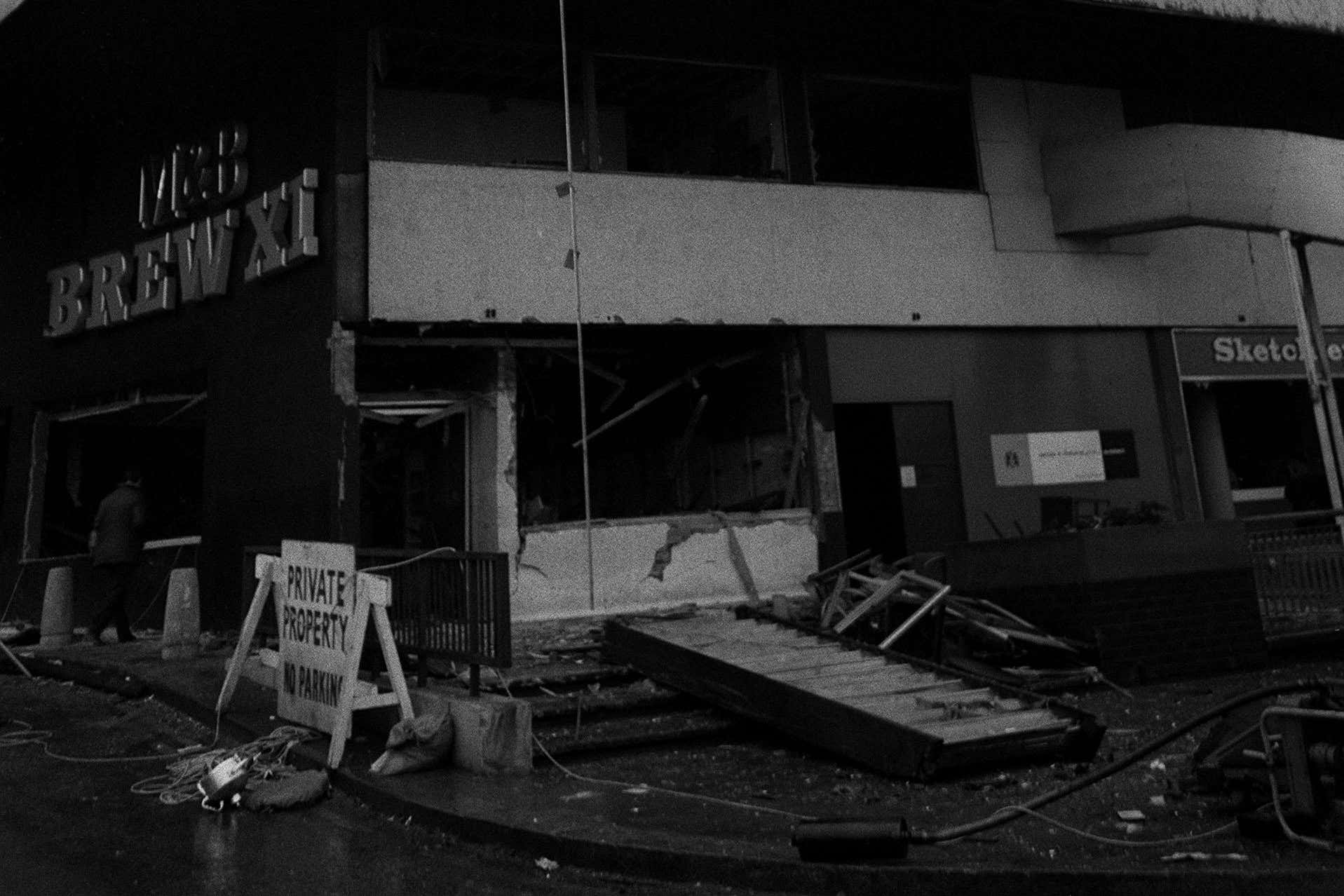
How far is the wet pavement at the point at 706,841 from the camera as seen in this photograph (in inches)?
147

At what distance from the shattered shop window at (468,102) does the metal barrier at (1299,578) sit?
8560mm

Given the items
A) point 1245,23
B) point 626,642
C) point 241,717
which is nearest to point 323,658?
point 241,717

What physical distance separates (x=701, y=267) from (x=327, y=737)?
7.21 metres

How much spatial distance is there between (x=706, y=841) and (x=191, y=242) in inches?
444

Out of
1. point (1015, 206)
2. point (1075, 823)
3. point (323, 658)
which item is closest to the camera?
point (1075, 823)

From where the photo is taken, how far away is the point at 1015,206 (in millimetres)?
13789

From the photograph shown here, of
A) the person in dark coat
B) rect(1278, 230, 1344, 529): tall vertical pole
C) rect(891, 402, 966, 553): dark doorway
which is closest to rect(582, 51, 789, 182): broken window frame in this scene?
rect(891, 402, 966, 553): dark doorway

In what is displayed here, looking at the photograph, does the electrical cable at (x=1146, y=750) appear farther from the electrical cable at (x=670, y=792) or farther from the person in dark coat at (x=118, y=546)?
the person in dark coat at (x=118, y=546)

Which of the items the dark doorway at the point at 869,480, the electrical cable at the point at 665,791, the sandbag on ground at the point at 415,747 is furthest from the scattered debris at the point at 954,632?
the dark doorway at the point at 869,480

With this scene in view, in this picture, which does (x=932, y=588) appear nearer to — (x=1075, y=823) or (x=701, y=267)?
(x=1075, y=823)

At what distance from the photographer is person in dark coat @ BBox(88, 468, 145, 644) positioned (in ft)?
38.0

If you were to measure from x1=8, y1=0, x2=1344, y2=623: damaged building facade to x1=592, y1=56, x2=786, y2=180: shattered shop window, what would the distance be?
55 mm

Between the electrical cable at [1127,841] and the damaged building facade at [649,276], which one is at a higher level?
the damaged building facade at [649,276]

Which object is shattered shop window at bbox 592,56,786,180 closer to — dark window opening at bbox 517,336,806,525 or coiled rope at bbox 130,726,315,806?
dark window opening at bbox 517,336,806,525
